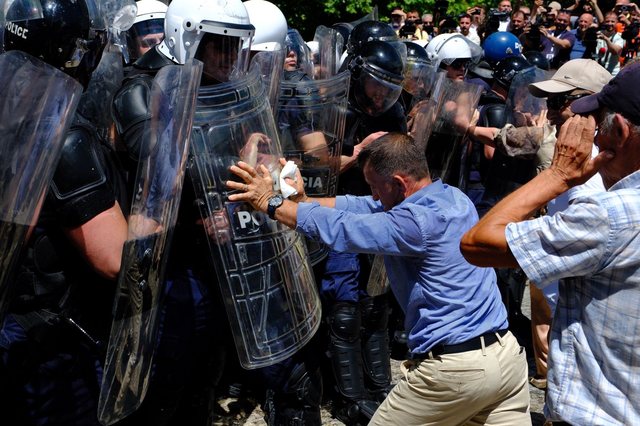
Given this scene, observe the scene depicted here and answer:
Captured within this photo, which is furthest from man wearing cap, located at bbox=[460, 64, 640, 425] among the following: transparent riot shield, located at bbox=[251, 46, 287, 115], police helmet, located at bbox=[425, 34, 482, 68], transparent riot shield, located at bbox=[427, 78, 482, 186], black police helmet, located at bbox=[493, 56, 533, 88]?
police helmet, located at bbox=[425, 34, 482, 68]

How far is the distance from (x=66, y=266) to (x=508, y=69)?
4359 mm

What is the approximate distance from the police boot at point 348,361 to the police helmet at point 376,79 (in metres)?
1.14

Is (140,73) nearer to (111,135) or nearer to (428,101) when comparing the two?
(111,135)

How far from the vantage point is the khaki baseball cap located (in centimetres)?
409

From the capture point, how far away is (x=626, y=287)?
1.83m

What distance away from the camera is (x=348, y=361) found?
13.7 feet

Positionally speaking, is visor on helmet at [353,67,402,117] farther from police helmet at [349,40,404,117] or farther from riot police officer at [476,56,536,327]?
riot police officer at [476,56,536,327]

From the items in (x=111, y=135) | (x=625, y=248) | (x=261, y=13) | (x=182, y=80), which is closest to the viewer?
(x=625, y=248)

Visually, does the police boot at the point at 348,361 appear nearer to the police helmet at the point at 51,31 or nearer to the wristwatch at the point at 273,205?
the wristwatch at the point at 273,205

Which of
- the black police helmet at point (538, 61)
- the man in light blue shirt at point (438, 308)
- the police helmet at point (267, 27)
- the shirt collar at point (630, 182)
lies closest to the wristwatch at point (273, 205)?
the man in light blue shirt at point (438, 308)

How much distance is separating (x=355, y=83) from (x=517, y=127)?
1.18 m

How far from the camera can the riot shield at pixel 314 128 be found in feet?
11.2

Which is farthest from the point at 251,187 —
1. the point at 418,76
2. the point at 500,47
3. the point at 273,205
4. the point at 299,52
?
the point at 500,47

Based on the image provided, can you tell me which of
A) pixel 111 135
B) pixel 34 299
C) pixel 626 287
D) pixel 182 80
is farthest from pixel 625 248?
pixel 111 135
